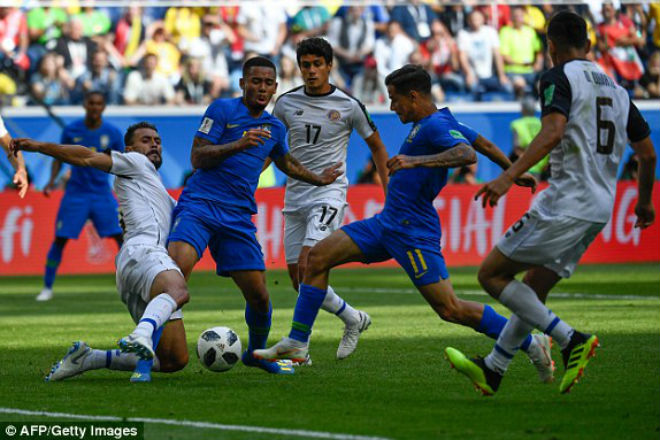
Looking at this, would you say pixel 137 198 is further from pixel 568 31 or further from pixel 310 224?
pixel 568 31

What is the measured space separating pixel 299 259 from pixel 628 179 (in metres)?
14.6

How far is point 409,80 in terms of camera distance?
762 cm

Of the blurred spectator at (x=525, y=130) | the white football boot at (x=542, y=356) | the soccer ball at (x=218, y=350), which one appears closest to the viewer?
the white football boot at (x=542, y=356)

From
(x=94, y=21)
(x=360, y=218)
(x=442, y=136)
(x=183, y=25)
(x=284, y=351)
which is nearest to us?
(x=442, y=136)

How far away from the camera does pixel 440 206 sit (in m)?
20.4

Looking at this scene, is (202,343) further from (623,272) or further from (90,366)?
Answer: (623,272)

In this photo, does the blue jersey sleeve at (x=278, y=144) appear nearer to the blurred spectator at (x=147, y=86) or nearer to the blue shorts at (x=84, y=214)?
the blue shorts at (x=84, y=214)

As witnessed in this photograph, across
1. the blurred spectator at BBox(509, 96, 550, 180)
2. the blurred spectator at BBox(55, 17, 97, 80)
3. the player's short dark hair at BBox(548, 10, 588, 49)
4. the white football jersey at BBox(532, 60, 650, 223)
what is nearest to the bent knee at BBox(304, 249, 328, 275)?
the white football jersey at BBox(532, 60, 650, 223)

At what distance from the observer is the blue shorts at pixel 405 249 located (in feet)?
24.8

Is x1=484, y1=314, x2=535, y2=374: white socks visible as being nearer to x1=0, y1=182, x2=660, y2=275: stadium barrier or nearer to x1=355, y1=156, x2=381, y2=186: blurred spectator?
x1=0, y1=182, x2=660, y2=275: stadium barrier

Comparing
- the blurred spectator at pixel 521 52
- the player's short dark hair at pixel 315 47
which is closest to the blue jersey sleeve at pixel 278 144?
the player's short dark hair at pixel 315 47

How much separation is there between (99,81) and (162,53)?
1.43 metres

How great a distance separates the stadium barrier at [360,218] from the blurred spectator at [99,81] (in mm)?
3373

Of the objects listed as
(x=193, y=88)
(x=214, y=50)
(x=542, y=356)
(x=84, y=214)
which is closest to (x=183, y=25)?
(x=214, y=50)
